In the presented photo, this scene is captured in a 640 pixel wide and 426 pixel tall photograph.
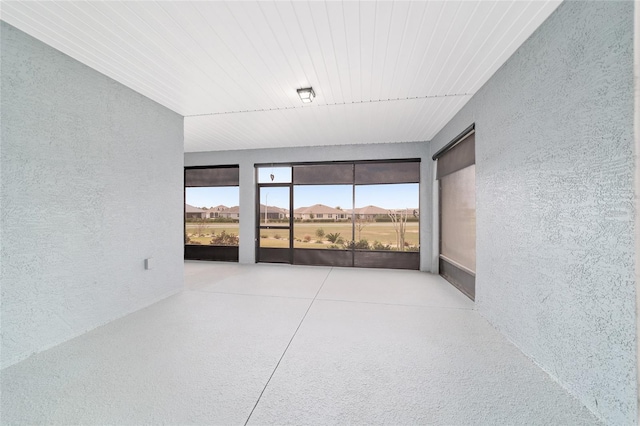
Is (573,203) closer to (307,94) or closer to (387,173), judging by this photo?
(307,94)

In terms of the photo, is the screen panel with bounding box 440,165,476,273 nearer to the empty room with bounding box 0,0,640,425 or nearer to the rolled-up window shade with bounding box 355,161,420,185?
the empty room with bounding box 0,0,640,425

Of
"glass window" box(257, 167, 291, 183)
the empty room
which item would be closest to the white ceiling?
the empty room

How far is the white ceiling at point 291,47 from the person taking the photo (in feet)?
6.30

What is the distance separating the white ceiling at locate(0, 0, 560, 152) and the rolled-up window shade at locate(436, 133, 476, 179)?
1.77ft

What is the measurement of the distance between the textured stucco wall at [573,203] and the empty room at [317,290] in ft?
0.05

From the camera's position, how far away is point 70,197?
254 cm

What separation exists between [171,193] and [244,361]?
277cm

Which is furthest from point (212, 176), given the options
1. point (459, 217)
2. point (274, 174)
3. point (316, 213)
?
point (459, 217)

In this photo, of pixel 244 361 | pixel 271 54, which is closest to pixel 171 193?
pixel 271 54

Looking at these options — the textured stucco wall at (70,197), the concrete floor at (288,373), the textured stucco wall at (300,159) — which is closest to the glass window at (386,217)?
the textured stucco wall at (300,159)

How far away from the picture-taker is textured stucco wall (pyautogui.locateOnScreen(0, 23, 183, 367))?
2135 mm

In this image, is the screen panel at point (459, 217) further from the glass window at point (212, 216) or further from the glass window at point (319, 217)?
the glass window at point (212, 216)

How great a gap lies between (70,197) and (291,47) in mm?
2577

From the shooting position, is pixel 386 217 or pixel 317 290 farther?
pixel 386 217
